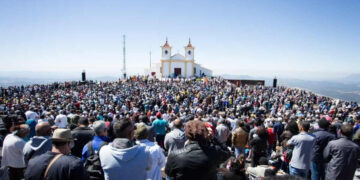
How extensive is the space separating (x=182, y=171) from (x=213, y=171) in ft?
1.21

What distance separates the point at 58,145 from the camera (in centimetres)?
246

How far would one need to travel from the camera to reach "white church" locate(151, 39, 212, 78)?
4506 centimetres

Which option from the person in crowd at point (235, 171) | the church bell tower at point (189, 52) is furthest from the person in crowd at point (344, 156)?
the church bell tower at point (189, 52)

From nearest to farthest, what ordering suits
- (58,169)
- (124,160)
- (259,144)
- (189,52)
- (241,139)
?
(58,169) → (124,160) → (259,144) → (241,139) → (189,52)

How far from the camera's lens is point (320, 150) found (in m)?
4.30

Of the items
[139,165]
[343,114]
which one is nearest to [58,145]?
[139,165]

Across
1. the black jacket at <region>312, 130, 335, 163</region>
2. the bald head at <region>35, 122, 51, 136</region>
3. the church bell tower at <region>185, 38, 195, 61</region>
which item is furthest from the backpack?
the church bell tower at <region>185, 38, 195, 61</region>

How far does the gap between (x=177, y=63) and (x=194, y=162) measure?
43.3 metres

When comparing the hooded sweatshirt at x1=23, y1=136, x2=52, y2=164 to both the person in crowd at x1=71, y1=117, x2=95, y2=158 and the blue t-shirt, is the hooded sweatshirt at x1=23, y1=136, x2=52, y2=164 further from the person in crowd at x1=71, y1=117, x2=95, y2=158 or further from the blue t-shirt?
the blue t-shirt

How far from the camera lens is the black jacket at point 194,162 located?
231 centimetres

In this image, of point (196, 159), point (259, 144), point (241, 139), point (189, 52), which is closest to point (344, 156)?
point (259, 144)

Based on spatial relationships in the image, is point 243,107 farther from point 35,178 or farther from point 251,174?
point 35,178

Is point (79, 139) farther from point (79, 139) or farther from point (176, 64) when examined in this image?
point (176, 64)

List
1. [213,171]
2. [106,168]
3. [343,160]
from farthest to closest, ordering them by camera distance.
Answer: [343,160]
[106,168]
[213,171]
